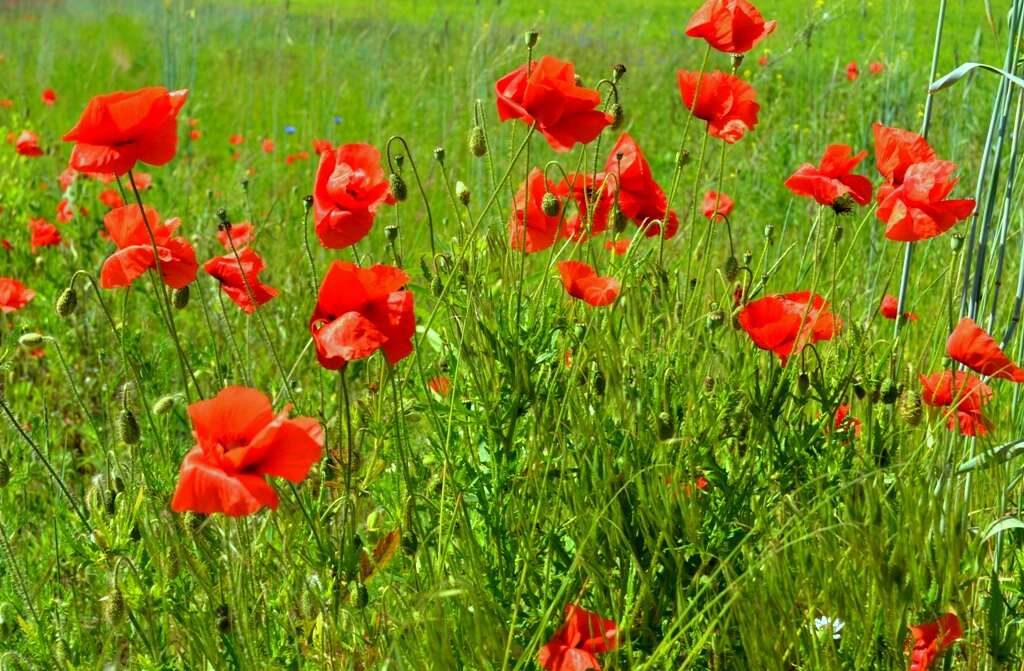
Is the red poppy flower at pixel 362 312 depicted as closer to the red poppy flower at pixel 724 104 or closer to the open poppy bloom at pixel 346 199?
the open poppy bloom at pixel 346 199

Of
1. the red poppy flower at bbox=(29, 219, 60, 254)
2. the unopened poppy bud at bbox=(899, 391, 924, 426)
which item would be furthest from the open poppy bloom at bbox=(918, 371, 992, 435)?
the red poppy flower at bbox=(29, 219, 60, 254)

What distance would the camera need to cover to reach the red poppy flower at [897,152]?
64.2 inches

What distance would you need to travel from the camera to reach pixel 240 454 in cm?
112

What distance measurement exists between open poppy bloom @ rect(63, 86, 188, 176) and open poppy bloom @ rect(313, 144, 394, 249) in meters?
0.20

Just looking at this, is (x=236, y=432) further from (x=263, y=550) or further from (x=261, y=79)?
(x=261, y=79)

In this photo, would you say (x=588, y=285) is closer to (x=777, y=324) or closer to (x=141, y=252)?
(x=777, y=324)

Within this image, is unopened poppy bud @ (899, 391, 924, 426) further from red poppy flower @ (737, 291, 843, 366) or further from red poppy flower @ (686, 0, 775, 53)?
red poppy flower @ (686, 0, 775, 53)

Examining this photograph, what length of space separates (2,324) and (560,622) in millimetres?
2309

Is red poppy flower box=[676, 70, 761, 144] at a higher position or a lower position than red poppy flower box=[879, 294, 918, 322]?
higher

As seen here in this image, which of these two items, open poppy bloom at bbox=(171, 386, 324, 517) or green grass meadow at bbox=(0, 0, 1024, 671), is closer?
open poppy bloom at bbox=(171, 386, 324, 517)

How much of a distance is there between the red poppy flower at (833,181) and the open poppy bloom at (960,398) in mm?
276

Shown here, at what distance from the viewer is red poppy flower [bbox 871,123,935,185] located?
1.63 meters

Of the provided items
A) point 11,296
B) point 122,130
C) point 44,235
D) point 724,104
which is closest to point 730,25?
point 724,104

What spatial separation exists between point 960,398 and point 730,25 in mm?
618
